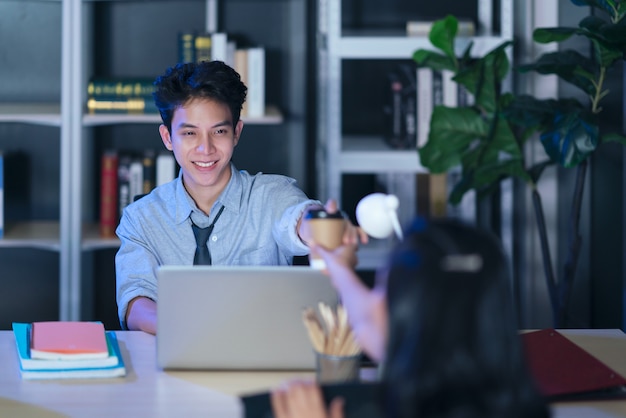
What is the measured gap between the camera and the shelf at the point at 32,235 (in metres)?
3.52

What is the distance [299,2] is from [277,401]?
9.23 feet

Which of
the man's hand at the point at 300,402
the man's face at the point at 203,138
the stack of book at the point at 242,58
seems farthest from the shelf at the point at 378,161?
the man's hand at the point at 300,402

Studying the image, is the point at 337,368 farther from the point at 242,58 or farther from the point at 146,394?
the point at 242,58

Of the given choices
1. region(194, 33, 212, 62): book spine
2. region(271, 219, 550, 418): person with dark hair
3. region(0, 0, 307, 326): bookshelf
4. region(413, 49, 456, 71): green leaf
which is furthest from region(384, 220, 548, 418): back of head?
region(0, 0, 307, 326): bookshelf

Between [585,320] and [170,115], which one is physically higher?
[170,115]

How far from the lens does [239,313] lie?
5.69 ft

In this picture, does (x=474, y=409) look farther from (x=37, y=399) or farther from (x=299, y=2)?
(x=299, y=2)

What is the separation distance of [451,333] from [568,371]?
83 cm

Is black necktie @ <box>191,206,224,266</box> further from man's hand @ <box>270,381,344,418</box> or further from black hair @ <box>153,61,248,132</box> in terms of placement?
man's hand @ <box>270,381,344,418</box>

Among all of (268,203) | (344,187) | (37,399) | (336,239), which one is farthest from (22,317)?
(336,239)

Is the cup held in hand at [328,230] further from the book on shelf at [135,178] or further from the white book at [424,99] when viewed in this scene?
the book on shelf at [135,178]

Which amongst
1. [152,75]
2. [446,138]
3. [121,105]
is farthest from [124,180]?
[446,138]

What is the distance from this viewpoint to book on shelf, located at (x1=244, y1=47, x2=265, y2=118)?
140 inches

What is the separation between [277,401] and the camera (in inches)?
49.9
